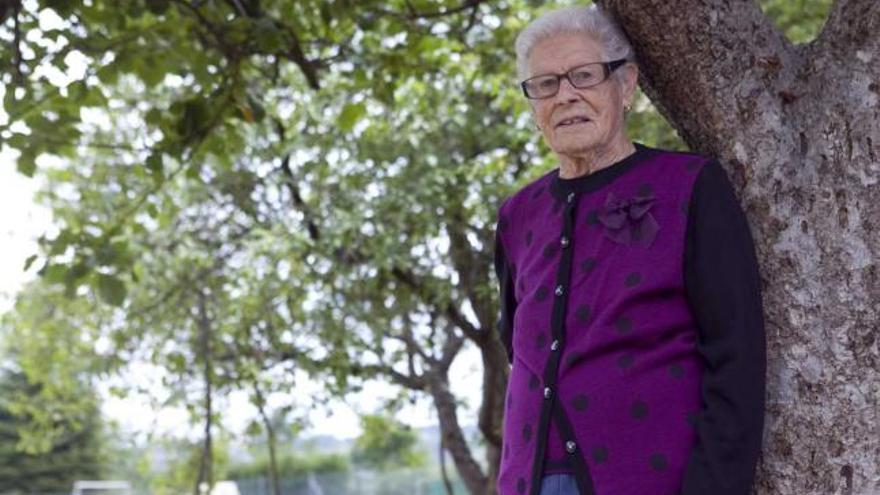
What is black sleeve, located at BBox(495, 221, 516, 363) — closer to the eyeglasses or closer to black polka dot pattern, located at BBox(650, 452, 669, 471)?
the eyeglasses

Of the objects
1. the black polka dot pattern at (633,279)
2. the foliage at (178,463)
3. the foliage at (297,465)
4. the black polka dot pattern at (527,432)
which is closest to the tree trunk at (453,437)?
the foliage at (178,463)

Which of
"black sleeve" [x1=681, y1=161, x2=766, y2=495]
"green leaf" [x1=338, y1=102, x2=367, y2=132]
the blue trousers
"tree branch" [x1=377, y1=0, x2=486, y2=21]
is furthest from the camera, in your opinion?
"green leaf" [x1=338, y1=102, x2=367, y2=132]

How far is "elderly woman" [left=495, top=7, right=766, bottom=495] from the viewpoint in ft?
6.83

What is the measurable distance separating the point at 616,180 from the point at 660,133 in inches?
225

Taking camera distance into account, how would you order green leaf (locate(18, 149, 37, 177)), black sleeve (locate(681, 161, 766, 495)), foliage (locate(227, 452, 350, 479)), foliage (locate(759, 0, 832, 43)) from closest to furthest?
1. black sleeve (locate(681, 161, 766, 495))
2. green leaf (locate(18, 149, 37, 177))
3. foliage (locate(759, 0, 832, 43))
4. foliage (locate(227, 452, 350, 479))

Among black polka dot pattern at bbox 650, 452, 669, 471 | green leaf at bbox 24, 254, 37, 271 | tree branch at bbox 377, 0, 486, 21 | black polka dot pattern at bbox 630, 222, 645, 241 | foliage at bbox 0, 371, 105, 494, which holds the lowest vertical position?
black polka dot pattern at bbox 650, 452, 669, 471

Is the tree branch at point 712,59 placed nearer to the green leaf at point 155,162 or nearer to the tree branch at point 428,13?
the tree branch at point 428,13

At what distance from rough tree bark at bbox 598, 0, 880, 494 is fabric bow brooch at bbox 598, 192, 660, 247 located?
0.74ft

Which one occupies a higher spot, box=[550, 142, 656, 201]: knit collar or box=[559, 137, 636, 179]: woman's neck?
box=[559, 137, 636, 179]: woman's neck

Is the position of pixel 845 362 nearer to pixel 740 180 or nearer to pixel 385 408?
pixel 740 180

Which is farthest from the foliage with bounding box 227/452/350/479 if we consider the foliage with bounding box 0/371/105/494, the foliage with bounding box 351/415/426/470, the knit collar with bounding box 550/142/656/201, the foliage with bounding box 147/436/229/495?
the knit collar with bounding box 550/142/656/201

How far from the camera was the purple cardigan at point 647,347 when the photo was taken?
2074 millimetres

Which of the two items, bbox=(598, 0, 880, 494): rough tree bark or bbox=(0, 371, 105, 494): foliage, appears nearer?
bbox=(598, 0, 880, 494): rough tree bark

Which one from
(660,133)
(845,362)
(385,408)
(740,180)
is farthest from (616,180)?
(385,408)
